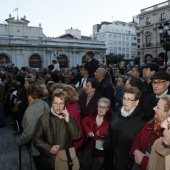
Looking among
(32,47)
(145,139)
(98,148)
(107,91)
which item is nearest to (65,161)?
(98,148)

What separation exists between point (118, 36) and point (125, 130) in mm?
85350

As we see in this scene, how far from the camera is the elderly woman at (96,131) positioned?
4230 millimetres

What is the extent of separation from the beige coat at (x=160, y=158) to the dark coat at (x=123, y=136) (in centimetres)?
102

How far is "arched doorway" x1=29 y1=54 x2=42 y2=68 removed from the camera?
40812mm

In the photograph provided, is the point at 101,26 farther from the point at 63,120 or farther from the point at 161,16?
the point at 63,120

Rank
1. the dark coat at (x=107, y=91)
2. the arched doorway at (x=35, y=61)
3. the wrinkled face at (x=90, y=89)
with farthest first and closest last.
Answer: the arched doorway at (x=35, y=61) < the dark coat at (x=107, y=91) < the wrinkled face at (x=90, y=89)

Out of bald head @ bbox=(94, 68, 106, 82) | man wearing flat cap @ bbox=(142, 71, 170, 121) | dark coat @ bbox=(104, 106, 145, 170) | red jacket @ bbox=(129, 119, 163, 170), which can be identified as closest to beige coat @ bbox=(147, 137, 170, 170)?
red jacket @ bbox=(129, 119, 163, 170)

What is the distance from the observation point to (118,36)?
8600 centimetres

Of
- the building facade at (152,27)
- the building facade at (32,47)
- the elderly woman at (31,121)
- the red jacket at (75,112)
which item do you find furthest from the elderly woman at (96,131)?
the building facade at (152,27)

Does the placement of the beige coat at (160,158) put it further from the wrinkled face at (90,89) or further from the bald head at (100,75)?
the bald head at (100,75)

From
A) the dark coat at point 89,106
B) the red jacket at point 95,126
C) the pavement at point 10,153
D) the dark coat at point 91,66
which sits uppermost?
the dark coat at point 91,66

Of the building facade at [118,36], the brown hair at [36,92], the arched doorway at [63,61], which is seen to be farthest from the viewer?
the building facade at [118,36]

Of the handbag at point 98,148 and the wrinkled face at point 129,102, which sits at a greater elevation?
the wrinkled face at point 129,102

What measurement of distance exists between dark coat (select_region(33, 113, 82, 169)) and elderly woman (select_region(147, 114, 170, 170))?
4.85 ft
